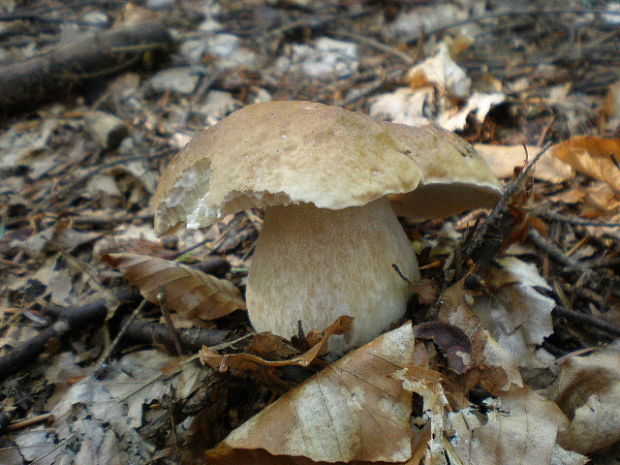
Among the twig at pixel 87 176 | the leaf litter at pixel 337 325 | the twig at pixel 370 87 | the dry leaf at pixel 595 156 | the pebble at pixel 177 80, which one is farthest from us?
the pebble at pixel 177 80

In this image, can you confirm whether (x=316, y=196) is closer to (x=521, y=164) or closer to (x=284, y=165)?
(x=284, y=165)

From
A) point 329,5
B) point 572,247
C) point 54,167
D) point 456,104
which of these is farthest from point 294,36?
point 572,247

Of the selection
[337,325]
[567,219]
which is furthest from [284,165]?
[567,219]

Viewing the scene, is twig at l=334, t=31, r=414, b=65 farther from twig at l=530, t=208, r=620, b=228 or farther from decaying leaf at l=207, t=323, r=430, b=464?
decaying leaf at l=207, t=323, r=430, b=464

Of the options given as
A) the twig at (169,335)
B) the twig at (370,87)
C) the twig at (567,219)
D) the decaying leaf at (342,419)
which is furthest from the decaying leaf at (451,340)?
the twig at (370,87)

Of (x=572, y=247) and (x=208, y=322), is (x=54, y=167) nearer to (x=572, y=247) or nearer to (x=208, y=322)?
(x=208, y=322)

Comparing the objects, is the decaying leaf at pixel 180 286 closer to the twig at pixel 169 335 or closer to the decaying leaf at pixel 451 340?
the twig at pixel 169 335
